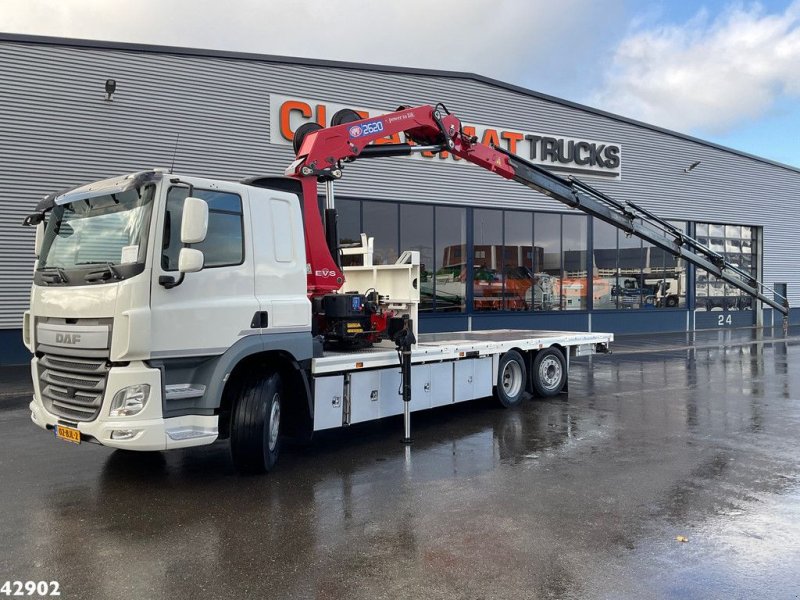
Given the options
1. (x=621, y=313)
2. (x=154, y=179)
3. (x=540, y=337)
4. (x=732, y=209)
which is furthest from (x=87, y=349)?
(x=732, y=209)

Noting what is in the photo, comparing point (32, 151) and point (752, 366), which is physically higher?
point (32, 151)

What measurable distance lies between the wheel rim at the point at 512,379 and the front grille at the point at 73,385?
6.67m

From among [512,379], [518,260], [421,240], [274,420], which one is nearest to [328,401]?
[274,420]

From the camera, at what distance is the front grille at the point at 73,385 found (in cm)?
565

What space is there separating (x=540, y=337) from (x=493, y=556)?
23.3 feet

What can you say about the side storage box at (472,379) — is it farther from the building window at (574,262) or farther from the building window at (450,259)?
the building window at (574,262)

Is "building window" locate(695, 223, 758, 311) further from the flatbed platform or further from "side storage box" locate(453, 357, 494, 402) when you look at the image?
"side storage box" locate(453, 357, 494, 402)

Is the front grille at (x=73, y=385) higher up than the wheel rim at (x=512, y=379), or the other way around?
the front grille at (x=73, y=385)

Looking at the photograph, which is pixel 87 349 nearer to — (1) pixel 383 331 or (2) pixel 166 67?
(1) pixel 383 331

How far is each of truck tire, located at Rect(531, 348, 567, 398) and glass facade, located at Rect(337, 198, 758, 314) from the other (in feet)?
30.3

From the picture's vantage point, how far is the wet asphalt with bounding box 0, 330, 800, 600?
422 cm

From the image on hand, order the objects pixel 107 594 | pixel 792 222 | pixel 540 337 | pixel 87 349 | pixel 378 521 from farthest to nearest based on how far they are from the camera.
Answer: pixel 792 222, pixel 540 337, pixel 87 349, pixel 378 521, pixel 107 594

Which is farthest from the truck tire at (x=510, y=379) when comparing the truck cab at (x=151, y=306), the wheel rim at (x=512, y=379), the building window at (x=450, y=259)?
the building window at (x=450, y=259)

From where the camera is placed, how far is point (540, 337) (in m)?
11.3
